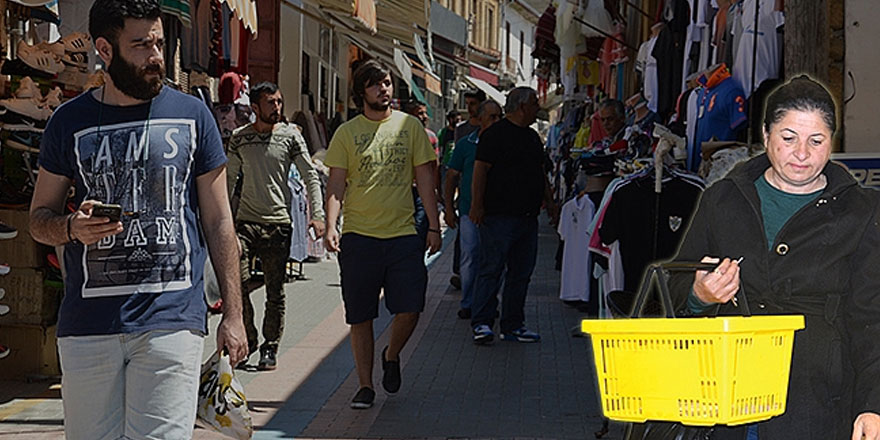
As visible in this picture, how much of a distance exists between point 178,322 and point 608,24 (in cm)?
1392

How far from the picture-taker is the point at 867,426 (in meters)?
3.50

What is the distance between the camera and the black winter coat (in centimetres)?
365

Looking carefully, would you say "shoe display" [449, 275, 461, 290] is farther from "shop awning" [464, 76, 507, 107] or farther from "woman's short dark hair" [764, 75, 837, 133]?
"shop awning" [464, 76, 507, 107]

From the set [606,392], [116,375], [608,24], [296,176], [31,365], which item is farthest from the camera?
[608,24]

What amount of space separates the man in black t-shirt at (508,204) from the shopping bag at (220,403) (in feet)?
18.8

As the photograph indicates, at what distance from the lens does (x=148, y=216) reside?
158 inches

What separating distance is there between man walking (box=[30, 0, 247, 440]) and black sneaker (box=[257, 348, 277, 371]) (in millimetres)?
4814

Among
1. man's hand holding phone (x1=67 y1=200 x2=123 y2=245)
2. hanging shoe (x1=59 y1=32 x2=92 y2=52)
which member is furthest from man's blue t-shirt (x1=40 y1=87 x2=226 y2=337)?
hanging shoe (x1=59 y1=32 x2=92 y2=52)

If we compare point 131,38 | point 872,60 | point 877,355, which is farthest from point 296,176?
point 877,355

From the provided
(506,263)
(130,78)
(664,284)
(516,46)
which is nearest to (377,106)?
(506,263)

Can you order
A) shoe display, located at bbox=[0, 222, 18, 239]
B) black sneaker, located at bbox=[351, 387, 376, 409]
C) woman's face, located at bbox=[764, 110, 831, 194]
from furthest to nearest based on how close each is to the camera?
1. black sneaker, located at bbox=[351, 387, 376, 409]
2. shoe display, located at bbox=[0, 222, 18, 239]
3. woman's face, located at bbox=[764, 110, 831, 194]

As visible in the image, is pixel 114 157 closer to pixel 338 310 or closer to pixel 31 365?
pixel 31 365

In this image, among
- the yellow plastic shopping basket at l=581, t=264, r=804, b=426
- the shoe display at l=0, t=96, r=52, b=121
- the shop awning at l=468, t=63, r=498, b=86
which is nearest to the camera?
the yellow plastic shopping basket at l=581, t=264, r=804, b=426

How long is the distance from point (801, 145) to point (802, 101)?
121 millimetres
